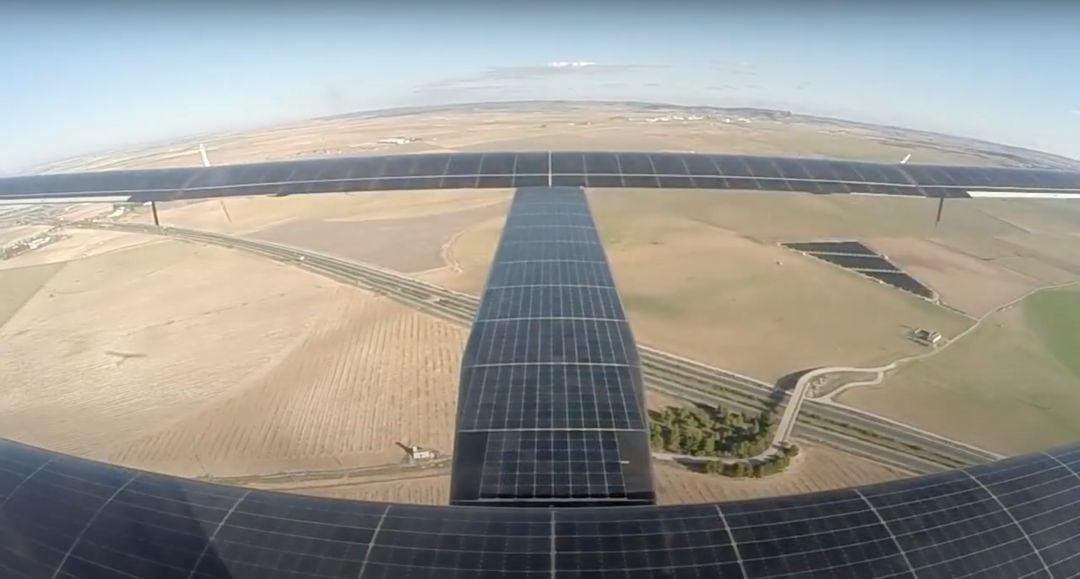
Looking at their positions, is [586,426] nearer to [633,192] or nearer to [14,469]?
[14,469]

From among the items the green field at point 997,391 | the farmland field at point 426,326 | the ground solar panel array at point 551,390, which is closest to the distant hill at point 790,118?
the farmland field at point 426,326

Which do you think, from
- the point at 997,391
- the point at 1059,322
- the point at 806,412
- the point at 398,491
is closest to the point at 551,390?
the point at 398,491

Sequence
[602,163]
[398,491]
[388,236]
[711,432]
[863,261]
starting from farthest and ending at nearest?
[388,236]
[863,261]
[602,163]
[711,432]
[398,491]

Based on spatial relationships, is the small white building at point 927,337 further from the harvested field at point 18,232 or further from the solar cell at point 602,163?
the harvested field at point 18,232

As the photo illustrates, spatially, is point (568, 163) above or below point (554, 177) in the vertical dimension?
above

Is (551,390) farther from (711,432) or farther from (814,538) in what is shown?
(711,432)
